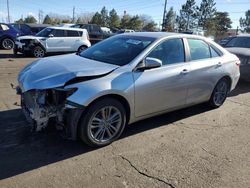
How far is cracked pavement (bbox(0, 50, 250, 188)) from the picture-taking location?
136 inches

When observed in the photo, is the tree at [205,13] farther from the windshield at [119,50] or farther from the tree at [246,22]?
the windshield at [119,50]

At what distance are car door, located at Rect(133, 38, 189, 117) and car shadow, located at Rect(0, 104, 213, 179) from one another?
19.6 inches

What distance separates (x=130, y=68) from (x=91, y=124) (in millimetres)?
1013

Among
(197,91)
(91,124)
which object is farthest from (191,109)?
(91,124)

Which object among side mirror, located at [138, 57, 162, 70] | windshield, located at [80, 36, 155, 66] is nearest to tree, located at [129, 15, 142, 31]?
windshield, located at [80, 36, 155, 66]

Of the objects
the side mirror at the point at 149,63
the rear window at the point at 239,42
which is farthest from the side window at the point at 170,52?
the rear window at the point at 239,42

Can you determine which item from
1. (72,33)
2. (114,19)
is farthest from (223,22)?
(72,33)

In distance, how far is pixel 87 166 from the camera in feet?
12.1

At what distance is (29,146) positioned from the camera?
13.5 feet

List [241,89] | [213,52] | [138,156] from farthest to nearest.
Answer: [241,89], [213,52], [138,156]

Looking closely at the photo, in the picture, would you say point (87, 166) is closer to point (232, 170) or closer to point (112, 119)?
point (112, 119)

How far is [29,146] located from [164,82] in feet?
7.48

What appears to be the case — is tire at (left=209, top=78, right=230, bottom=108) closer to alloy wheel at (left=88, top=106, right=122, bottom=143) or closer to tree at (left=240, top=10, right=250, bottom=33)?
alloy wheel at (left=88, top=106, right=122, bottom=143)

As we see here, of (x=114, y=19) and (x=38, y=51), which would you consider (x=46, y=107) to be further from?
(x=114, y=19)
